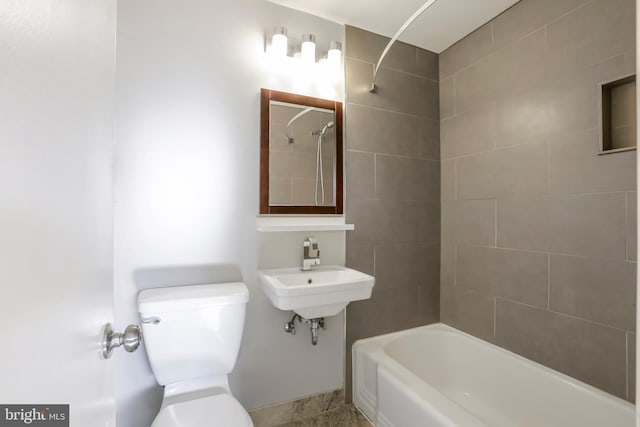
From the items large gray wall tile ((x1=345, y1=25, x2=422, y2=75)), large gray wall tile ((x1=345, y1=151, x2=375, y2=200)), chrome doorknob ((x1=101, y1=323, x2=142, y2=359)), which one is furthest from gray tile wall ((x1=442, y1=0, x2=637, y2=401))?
chrome doorknob ((x1=101, y1=323, x2=142, y2=359))

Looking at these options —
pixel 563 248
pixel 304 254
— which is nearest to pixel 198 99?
pixel 304 254

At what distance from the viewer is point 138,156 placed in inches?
54.6

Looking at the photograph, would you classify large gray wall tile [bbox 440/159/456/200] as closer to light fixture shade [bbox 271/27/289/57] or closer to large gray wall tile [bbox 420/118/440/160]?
large gray wall tile [bbox 420/118/440/160]

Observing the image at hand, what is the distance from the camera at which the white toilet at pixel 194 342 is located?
1.22 m

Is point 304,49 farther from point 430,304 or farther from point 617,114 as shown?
point 430,304

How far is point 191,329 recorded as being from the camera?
1.29 meters

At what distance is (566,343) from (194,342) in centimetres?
185

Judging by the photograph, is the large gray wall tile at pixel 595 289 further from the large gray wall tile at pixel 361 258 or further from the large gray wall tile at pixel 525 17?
the large gray wall tile at pixel 525 17

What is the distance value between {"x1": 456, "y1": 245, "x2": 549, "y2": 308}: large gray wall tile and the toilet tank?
1.49 metres

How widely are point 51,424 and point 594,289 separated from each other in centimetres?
194

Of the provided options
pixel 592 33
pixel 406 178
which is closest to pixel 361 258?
pixel 406 178

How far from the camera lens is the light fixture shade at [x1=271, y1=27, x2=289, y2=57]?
5.25ft

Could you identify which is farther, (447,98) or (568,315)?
(447,98)

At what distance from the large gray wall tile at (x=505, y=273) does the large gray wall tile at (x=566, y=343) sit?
68 millimetres
